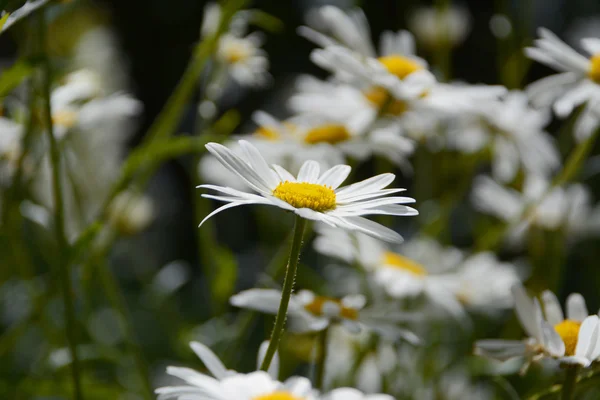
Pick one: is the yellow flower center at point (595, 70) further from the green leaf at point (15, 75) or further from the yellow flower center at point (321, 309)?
the green leaf at point (15, 75)

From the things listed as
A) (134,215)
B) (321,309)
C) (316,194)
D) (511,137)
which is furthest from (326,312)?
(134,215)

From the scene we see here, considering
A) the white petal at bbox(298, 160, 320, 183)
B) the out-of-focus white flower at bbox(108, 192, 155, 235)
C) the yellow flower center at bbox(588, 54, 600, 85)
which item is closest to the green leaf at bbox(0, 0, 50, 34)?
the white petal at bbox(298, 160, 320, 183)

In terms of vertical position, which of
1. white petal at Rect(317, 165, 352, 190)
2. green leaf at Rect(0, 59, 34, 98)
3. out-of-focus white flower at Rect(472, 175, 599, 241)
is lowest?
out-of-focus white flower at Rect(472, 175, 599, 241)

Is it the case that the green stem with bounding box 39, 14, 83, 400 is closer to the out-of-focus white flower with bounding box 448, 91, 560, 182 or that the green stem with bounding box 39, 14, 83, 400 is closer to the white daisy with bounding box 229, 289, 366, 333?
the white daisy with bounding box 229, 289, 366, 333

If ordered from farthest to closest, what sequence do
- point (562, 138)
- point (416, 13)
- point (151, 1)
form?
point (151, 1)
point (416, 13)
point (562, 138)

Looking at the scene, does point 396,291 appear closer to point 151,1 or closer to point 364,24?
point 364,24

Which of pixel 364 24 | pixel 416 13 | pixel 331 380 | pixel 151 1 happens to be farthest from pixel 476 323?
pixel 151 1

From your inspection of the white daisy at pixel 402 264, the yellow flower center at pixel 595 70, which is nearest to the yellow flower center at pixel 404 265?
the white daisy at pixel 402 264
